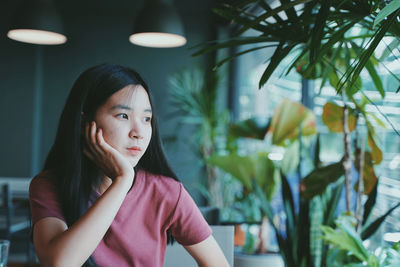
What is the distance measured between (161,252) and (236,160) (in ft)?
5.78

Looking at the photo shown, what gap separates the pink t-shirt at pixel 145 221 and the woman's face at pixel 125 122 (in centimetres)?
15

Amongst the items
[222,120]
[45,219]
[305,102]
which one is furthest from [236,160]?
[45,219]

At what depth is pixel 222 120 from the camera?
4.73 m

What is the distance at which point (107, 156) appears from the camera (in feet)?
3.78

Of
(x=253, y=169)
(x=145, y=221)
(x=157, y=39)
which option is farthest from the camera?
(x=157, y=39)

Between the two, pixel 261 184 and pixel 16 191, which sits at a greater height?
pixel 261 184

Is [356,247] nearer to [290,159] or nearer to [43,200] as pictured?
[43,200]

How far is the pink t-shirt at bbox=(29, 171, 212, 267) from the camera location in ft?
3.93

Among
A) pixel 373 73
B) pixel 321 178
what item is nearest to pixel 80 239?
pixel 373 73

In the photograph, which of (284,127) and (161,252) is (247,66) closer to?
(284,127)

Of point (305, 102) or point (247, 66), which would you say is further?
point (247, 66)

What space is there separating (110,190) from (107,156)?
0.10 metres

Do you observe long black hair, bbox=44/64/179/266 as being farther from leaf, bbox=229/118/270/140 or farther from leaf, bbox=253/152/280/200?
leaf, bbox=229/118/270/140

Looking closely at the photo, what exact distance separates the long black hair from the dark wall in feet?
13.7
